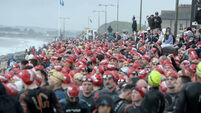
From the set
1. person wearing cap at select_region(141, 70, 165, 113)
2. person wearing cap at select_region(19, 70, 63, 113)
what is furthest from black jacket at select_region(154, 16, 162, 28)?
person wearing cap at select_region(19, 70, 63, 113)

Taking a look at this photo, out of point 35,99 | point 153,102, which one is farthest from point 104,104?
point 35,99

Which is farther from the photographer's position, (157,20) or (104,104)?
(157,20)

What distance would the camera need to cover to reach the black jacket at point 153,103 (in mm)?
6543

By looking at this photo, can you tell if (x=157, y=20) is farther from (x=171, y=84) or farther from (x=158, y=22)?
(x=171, y=84)

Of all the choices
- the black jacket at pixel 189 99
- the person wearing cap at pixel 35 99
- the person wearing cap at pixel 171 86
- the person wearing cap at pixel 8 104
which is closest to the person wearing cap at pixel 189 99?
the black jacket at pixel 189 99

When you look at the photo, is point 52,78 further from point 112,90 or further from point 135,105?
point 135,105

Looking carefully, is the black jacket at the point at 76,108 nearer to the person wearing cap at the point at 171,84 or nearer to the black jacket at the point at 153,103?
the black jacket at the point at 153,103

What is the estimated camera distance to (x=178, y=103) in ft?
19.1

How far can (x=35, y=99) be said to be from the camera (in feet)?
20.6

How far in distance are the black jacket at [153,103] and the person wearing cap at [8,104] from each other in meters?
2.31

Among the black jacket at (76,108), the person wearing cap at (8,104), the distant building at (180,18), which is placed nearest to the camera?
the person wearing cap at (8,104)

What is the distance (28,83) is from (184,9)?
79008 mm

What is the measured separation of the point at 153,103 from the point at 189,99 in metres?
0.97

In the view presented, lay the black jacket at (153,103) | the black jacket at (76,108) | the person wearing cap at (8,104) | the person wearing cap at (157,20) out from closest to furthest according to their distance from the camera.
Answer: the person wearing cap at (8,104), the black jacket at (153,103), the black jacket at (76,108), the person wearing cap at (157,20)
